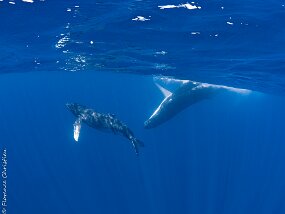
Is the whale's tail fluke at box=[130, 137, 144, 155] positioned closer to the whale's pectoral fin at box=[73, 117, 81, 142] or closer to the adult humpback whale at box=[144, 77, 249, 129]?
the whale's pectoral fin at box=[73, 117, 81, 142]

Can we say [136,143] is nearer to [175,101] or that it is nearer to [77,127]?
[77,127]

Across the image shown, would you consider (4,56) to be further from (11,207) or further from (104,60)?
(11,207)

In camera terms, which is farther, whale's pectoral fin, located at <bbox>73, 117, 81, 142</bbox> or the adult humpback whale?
the adult humpback whale

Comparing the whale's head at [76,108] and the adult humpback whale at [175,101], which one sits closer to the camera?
the whale's head at [76,108]

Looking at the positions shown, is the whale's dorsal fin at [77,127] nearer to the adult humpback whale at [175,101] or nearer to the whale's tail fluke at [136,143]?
the whale's tail fluke at [136,143]

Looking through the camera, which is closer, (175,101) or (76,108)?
(76,108)

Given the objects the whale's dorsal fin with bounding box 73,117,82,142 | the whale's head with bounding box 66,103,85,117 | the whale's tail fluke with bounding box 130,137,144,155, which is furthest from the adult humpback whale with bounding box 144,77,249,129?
the whale's dorsal fin with bounding box 73,117,82,142

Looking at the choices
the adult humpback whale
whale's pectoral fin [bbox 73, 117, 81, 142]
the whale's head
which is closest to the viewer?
whale's pectoral fin [bbox 73, 117, 81, 142]

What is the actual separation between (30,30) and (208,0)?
10.5 meters

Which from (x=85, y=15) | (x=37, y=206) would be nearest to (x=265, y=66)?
(x=85, y=15)

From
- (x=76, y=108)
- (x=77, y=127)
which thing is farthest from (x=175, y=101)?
(x=77, y=127)

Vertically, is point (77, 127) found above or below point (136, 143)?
above

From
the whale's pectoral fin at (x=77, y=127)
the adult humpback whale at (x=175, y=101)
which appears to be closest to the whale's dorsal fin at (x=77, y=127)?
the whale's pectoral fin at (x=77, y=127)

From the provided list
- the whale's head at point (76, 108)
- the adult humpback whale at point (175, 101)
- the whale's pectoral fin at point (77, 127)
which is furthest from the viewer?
the adult humpback whale at point (175, 101)
